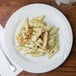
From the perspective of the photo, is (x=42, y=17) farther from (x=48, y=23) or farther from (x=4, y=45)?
(x=4, y=45)

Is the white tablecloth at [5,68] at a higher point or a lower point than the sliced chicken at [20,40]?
lower

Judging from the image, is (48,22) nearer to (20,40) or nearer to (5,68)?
(20,40)

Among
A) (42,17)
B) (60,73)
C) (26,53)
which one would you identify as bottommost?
(60,73)

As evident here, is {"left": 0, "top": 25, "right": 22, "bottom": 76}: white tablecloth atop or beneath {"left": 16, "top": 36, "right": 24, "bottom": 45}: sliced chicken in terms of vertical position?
beneath

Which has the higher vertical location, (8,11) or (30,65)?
(8,11)

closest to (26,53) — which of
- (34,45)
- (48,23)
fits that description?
(34,45)
